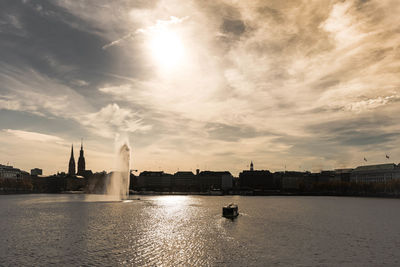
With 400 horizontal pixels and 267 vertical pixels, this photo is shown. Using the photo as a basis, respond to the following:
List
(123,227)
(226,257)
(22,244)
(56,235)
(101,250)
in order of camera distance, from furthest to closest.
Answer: (123,227)
(56,235)
(22,244)
(101,250)
(226,257)

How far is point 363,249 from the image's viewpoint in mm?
41375

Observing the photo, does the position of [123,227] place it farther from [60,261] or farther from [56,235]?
[60,261]

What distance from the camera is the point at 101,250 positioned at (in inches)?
1507

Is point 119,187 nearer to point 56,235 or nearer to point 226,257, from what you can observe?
point 56,235

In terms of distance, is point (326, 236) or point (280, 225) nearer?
point (326, 236)

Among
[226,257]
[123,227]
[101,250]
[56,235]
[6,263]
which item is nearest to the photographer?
[6,263]

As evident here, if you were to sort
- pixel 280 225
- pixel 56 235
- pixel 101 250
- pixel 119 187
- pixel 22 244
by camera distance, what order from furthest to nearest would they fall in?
pixel 119 187, pixel 280 225, pixel 56 235, pixel 22 244, pixel 101 250

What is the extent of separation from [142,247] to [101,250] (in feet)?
15.4

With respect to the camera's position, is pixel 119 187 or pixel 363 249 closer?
pixel 363 249

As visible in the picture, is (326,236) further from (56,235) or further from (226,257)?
(56,235)

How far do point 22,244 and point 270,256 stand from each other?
91.9 feet

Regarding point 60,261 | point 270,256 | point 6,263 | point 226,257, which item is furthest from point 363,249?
point 6,263

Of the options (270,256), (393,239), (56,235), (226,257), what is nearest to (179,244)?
(226,257)

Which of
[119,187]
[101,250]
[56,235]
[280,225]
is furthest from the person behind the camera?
[119,187]
